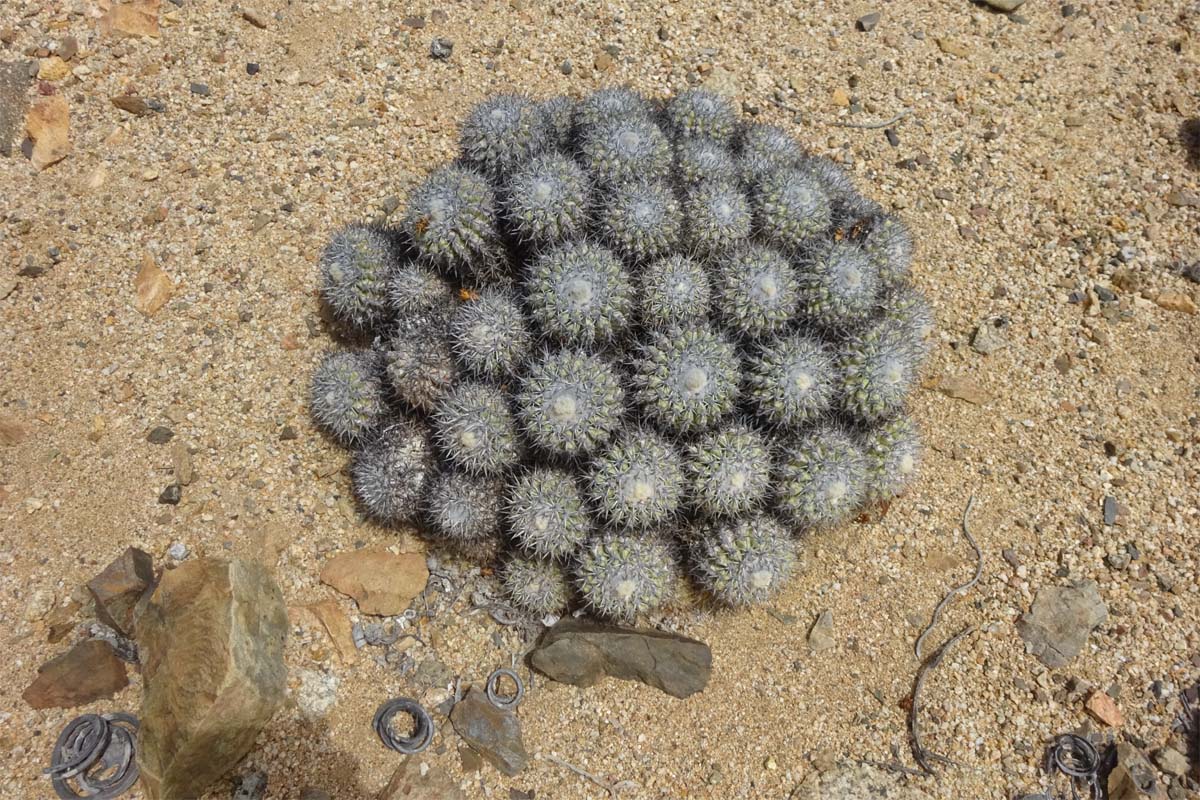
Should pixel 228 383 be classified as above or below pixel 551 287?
below

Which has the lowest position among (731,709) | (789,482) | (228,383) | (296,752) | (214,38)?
(296,752)

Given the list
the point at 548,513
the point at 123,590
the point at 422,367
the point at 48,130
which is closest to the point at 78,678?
the point at 123,590

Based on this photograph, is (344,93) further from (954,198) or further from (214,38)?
(954,198)

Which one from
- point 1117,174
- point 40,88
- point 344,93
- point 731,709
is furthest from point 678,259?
point 40,88

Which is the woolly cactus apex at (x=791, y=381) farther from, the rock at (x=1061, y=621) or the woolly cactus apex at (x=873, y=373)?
the rock at (x=1061, y=621)

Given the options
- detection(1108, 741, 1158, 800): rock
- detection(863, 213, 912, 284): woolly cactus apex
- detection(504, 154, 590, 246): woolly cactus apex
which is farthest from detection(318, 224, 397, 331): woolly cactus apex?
detection(1108, 741, 1158, 800): rock

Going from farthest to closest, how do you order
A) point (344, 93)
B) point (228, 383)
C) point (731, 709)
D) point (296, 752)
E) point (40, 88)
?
point (344, 93) < point (40, 88) < point (228, 383) < point (731, 709) < point (296, 752)
